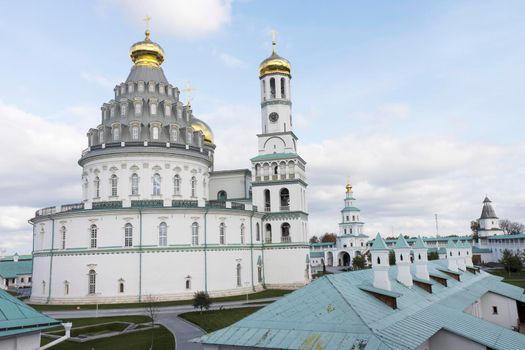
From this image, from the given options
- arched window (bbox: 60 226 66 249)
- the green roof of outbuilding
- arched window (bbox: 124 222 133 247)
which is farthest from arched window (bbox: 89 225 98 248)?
the green roof of outbuilding

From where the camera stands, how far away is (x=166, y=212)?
131 ft

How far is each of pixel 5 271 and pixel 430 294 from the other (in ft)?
216

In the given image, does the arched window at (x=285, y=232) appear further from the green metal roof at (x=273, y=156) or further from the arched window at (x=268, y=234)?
the green metal roof at (x=273, y=156)

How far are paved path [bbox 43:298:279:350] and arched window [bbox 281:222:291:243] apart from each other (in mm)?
11608

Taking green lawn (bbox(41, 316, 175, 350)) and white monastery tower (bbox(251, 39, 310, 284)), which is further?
white monastery tower (bbox(251, 39, 310, 284))

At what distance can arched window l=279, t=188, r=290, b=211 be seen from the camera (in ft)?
164

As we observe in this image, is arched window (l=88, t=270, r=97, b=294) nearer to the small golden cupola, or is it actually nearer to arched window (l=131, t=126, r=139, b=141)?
arched window (l=131, t=126, r=139, b=141)

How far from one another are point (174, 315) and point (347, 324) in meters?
20.3

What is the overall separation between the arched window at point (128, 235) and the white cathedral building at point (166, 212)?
0.30 feet

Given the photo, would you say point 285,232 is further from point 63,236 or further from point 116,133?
point 63,236

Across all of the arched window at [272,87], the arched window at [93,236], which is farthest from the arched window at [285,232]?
the arched window at [93,236]

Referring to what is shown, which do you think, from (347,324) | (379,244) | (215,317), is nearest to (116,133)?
(215,317)

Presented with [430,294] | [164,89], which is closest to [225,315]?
[430,294]

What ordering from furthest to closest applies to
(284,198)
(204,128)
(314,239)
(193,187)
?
(314,239), (204,128), (284,198), (193,187)
